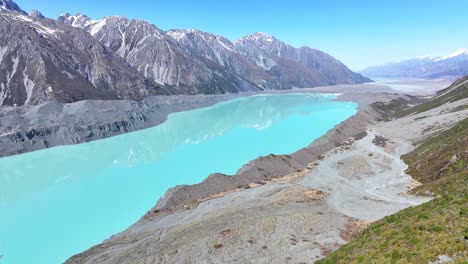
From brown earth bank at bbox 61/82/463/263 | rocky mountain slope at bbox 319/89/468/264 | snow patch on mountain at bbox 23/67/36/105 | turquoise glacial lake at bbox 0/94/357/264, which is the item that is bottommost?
turquoise glacial lake at bbox 0/94/357/264

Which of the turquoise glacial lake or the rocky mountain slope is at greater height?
the rocky mountain slope

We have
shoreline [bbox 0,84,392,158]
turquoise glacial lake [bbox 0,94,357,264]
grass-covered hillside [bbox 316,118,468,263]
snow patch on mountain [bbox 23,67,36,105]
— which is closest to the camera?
grass-covered hillside [bbox 316,118,468,263]

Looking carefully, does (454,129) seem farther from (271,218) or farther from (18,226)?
(18,226)

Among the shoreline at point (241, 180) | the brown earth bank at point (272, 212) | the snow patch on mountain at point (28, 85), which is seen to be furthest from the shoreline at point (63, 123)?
the brown earth bank at point (272, 212)

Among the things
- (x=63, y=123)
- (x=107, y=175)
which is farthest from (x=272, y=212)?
(x=63, y=123)

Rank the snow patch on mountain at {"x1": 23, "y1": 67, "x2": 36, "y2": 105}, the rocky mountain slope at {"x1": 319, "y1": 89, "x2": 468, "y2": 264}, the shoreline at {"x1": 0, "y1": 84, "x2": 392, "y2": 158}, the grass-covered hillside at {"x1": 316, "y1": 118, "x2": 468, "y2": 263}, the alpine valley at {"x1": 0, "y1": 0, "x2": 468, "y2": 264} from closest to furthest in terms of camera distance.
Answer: the rocky mountain slope at {"x1": 319, "y1": 89, "x2": 468, "y2": 264} → the grass-covered hillside at {"x1": 316, "y1": 118, "x2": 468, "y2": 263} → the alpine valley at {"x1": 0, "y1": 0, "x2": 468, "y2": 264} → the shoreline at {"x1": 0, "y1": 84, "x2": 392, "y2": 158} → the snow patch on mountain at {"x1": 23, "y1": 67, "x2": 36, "y2": 105}

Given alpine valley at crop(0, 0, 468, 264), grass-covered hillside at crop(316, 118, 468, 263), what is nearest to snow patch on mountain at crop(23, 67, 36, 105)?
alpine valley at crop(0, 0, 468, 264)

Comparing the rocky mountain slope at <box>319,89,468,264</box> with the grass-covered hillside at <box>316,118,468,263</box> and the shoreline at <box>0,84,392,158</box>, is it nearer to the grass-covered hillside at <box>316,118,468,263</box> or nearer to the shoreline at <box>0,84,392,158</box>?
the grass-covered hillside at <box>316,118,468,263</box>

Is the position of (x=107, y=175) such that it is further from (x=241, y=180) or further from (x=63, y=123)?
(x=63, y=123)
